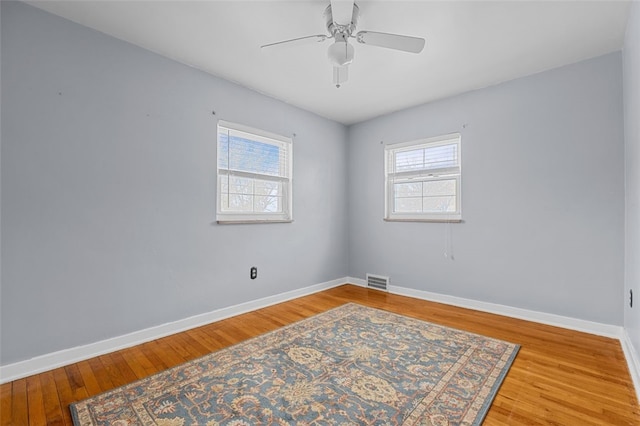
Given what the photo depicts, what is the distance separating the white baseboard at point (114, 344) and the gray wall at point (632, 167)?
10.3ft

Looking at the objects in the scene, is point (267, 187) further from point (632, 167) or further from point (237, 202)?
point (632, 167)

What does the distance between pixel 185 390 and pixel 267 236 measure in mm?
1855

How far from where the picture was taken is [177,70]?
104 inches

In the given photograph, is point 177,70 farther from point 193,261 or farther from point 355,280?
point 355,280

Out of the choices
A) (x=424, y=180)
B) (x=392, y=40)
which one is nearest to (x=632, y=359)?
(x=424, y=180)

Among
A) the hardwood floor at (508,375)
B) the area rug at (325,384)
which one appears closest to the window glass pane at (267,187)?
the hardwood floor at (508,375)

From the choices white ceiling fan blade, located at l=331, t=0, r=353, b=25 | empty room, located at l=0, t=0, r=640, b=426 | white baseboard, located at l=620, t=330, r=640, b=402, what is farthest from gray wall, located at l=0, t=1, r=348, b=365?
white baseboard, located at l=620, t=330, r=640, b=402

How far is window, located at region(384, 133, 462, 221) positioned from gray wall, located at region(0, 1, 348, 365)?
1959mm

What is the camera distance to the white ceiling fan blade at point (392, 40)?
6.06ft

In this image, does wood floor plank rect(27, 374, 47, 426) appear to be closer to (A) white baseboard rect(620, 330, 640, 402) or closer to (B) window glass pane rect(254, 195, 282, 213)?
(B) window glass pane rect(254, 195, 282, 213)

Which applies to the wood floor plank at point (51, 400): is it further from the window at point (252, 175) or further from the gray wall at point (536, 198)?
the gray wall at point (536, 198)

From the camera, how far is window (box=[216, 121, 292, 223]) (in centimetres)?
303

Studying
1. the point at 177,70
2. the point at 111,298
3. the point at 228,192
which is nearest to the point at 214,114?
the point at 177,70

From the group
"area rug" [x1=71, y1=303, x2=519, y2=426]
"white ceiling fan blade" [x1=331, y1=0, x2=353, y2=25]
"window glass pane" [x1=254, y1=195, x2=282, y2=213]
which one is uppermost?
"white ceiling fan blade" [x1=331, y1=0, x2=353, y2=25]
